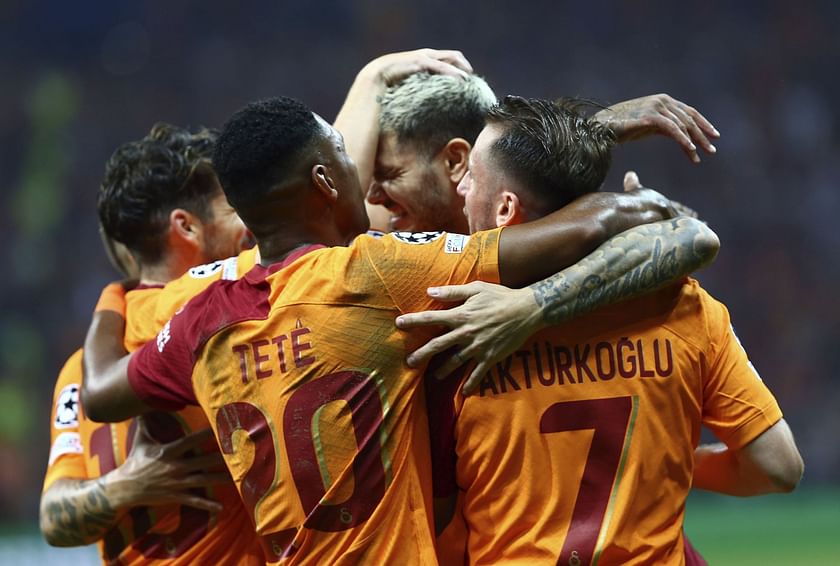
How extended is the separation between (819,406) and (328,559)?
975cm

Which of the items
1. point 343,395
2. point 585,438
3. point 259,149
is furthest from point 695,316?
point 259,149

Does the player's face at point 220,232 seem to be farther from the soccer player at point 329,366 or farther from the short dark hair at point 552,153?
the short dark hair at point 552,153

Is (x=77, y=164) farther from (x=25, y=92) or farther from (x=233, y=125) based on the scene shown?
(x=233, y=125)

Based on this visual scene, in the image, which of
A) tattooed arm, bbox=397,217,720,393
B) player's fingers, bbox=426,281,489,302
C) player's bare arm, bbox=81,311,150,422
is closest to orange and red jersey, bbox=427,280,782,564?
tattooed arm, bbox=397,217,720,393

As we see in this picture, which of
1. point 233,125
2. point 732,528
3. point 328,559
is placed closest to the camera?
point 328,559

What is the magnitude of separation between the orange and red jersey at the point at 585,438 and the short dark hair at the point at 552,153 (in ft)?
1.13

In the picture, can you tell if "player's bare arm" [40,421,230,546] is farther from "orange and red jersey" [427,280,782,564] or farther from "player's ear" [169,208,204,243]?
"orange and red jersey" [427,280,782,564]

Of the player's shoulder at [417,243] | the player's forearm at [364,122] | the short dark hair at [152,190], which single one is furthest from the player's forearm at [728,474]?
the short dark hair at [152,190]

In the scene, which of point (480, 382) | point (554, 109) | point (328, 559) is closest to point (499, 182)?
point (554, 109)

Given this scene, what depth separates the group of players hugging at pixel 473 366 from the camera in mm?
2641

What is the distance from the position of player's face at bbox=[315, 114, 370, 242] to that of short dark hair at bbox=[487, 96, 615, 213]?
392 millimetres

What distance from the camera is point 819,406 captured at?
11.3m

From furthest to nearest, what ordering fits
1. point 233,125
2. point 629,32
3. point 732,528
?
1. point 629,32
2. point 732,528
3. point 233,125

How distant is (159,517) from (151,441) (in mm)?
256
